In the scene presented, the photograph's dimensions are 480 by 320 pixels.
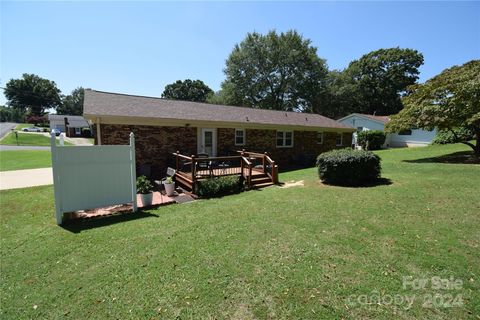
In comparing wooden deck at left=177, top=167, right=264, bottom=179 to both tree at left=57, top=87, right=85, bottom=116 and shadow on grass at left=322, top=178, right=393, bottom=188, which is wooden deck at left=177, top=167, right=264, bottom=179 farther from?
tree at left=57, top=87, right=85, bottom=116

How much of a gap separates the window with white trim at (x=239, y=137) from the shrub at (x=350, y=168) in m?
5.94

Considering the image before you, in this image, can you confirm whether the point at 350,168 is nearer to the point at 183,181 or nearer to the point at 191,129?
the point at 183,181

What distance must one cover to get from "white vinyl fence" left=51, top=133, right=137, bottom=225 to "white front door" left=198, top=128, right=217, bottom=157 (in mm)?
6164

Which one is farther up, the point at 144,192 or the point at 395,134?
the point at 395,134

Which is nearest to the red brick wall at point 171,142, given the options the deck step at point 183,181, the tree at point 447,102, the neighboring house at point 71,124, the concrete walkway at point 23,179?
the deck step at point 183,181

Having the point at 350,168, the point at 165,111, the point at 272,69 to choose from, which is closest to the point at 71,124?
Result: the point at 272,69

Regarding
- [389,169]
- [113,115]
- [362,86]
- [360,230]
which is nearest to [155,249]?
[360,230]

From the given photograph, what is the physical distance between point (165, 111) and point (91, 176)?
665 centimetres

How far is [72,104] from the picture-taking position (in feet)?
271

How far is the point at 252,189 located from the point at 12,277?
24.1 feet

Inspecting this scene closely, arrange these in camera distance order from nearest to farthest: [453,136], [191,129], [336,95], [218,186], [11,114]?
1. [218,186]
2. [191,129]
3. [453,136]
4. [336,95]
5. [11,114]

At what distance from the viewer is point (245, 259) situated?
406 centimetres

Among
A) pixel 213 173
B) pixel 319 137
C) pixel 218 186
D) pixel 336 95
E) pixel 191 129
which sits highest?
pixel 336 95

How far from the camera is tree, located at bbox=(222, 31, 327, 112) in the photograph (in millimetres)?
34125
